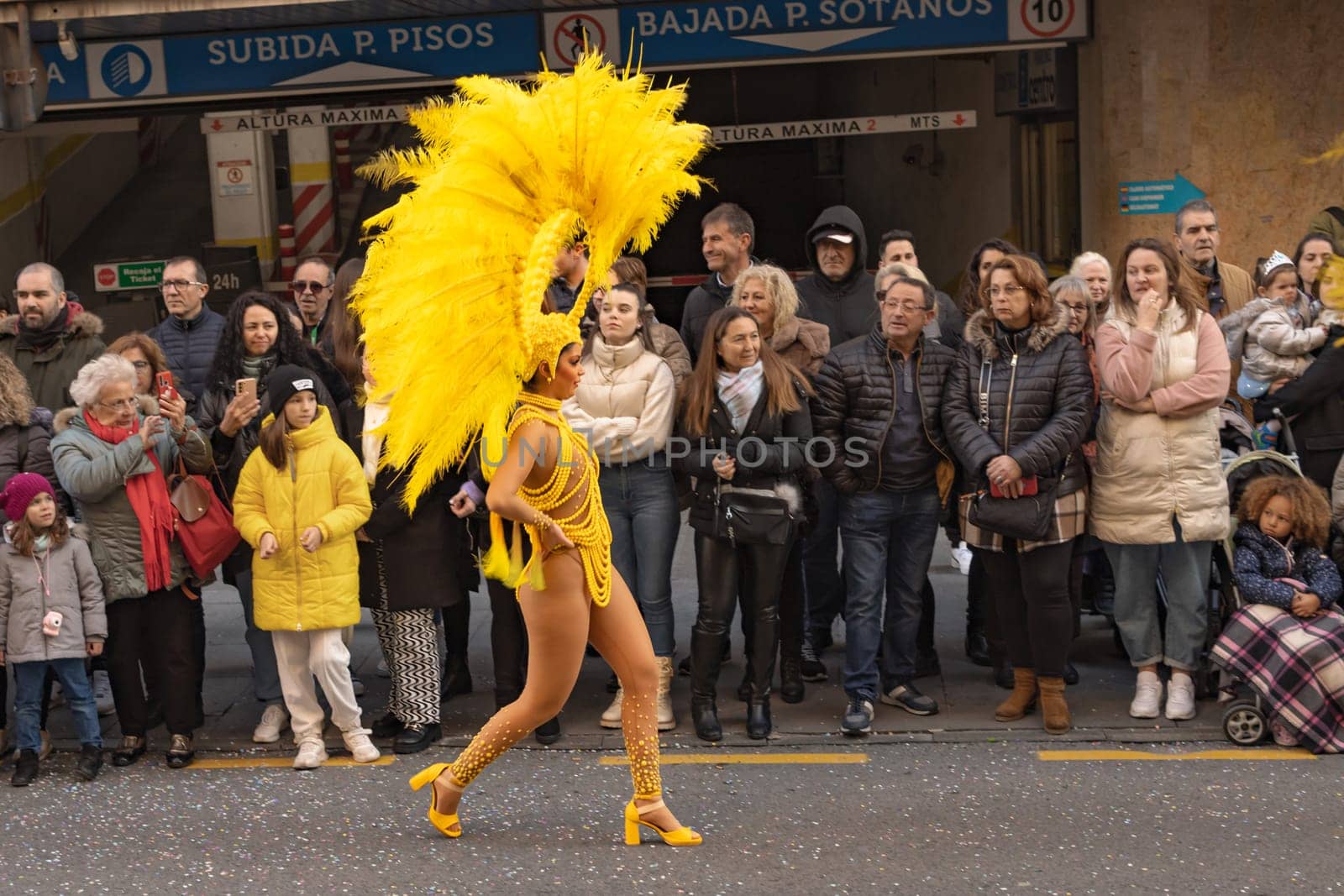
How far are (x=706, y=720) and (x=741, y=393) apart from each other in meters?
1.45

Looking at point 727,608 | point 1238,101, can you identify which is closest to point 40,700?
point 727,608

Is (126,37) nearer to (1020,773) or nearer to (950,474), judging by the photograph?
(950,474)

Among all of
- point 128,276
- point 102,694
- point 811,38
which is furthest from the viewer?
point 128,276

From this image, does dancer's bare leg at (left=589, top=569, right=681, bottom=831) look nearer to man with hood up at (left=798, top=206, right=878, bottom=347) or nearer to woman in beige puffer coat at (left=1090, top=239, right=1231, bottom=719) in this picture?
woman in beige puffer coat at (left=1090, top=239, right=1231, bottom=719)

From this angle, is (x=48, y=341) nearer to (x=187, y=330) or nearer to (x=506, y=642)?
(x=187, y=330)

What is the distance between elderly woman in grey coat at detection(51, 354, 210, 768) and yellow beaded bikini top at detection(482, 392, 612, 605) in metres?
1.98

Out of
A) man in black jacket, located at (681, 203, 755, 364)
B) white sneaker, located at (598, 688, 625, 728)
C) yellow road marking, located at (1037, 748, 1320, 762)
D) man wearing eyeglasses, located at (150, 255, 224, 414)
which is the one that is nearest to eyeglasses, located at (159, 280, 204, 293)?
man wearing eyeglasses, located at (150, 255, 224, 414)

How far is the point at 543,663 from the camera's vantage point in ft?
19.7

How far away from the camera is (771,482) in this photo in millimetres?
7301

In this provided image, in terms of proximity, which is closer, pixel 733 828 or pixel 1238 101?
pixel 733 828

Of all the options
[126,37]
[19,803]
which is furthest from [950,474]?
[126,37]

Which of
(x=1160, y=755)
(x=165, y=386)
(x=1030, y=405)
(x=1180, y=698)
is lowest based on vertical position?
(x=1160, y=755)

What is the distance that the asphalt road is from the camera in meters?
5.73

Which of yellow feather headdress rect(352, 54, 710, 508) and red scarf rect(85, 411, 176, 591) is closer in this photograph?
yellow feather headdress rect(352, 54, 710, 508)
